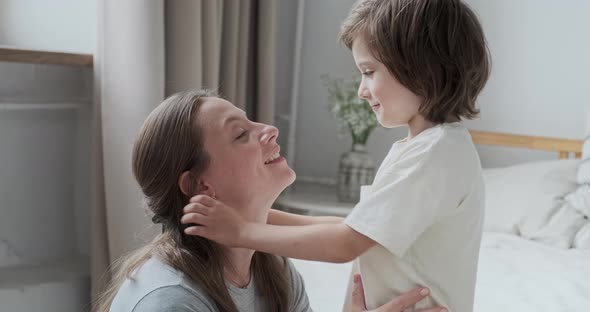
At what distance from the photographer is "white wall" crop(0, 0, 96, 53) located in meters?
2.38

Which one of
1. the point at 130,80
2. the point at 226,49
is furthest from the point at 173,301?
the point at 226,49

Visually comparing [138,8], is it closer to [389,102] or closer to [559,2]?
[389,102]

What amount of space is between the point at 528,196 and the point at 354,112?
774mm

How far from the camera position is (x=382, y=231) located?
1.21 metres

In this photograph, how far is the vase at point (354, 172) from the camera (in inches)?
124

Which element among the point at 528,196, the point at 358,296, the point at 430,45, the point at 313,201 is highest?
the point at 430,45

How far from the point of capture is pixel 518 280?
2.08 meters

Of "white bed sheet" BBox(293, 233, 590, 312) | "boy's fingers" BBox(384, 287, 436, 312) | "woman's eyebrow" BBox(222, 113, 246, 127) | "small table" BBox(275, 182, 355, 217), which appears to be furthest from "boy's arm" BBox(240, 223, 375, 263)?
"small table" BBox(275, 182, 355, 217)

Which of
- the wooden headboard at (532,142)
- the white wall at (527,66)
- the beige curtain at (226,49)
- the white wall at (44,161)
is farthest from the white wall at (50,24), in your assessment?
the wooden headboard at (532,142)

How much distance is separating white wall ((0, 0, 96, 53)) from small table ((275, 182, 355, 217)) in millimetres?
1102

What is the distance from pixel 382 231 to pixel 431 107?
229mm

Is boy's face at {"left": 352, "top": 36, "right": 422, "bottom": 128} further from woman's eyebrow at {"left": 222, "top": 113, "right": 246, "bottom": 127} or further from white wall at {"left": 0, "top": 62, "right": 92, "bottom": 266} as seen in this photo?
white wall at {"left": 0, "top": 62, "right": 92, "bottom": 266}

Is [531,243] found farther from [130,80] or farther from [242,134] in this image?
[242,134]

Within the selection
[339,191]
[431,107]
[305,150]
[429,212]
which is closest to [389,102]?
[431,107]
